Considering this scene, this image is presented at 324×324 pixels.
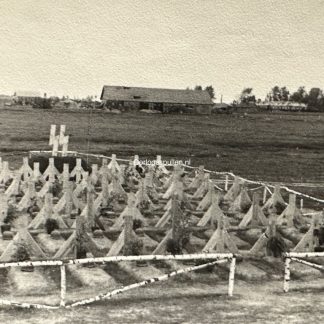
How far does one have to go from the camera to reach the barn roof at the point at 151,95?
54.0 meters

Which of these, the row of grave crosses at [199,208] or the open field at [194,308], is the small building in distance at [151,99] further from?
the open field at [194,308]

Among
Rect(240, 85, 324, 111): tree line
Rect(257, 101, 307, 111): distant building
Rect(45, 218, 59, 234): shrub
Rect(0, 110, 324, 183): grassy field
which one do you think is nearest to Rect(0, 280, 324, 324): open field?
Rect(45, 218, 59, 234): shrub

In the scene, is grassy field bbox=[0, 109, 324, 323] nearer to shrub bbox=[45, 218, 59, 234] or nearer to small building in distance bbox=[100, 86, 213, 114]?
small building in distance bbox=[100, 86, 213, 114]

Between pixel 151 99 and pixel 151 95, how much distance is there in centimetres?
38

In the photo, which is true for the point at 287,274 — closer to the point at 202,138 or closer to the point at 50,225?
the point at 50,225

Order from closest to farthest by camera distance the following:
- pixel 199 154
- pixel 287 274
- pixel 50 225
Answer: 1. pixel 287 274
2. pixel 50 225
3. pixel 199 154

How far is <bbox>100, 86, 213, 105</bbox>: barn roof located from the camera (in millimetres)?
53969

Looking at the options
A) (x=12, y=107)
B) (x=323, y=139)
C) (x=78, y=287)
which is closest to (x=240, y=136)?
(x=323, y=139)

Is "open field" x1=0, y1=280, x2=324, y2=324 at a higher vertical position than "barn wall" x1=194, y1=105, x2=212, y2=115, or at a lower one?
lower

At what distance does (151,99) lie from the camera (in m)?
55.3

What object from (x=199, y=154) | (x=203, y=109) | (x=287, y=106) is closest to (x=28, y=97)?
(x=203, y=109)

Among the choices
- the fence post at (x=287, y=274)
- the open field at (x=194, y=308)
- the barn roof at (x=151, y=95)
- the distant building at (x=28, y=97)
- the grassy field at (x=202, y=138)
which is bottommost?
the open field at (x=194, y=308)

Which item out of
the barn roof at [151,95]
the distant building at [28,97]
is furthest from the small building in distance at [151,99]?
the distant building at [28,97]

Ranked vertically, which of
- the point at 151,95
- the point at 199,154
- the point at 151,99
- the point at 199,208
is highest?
the point at 151,95
